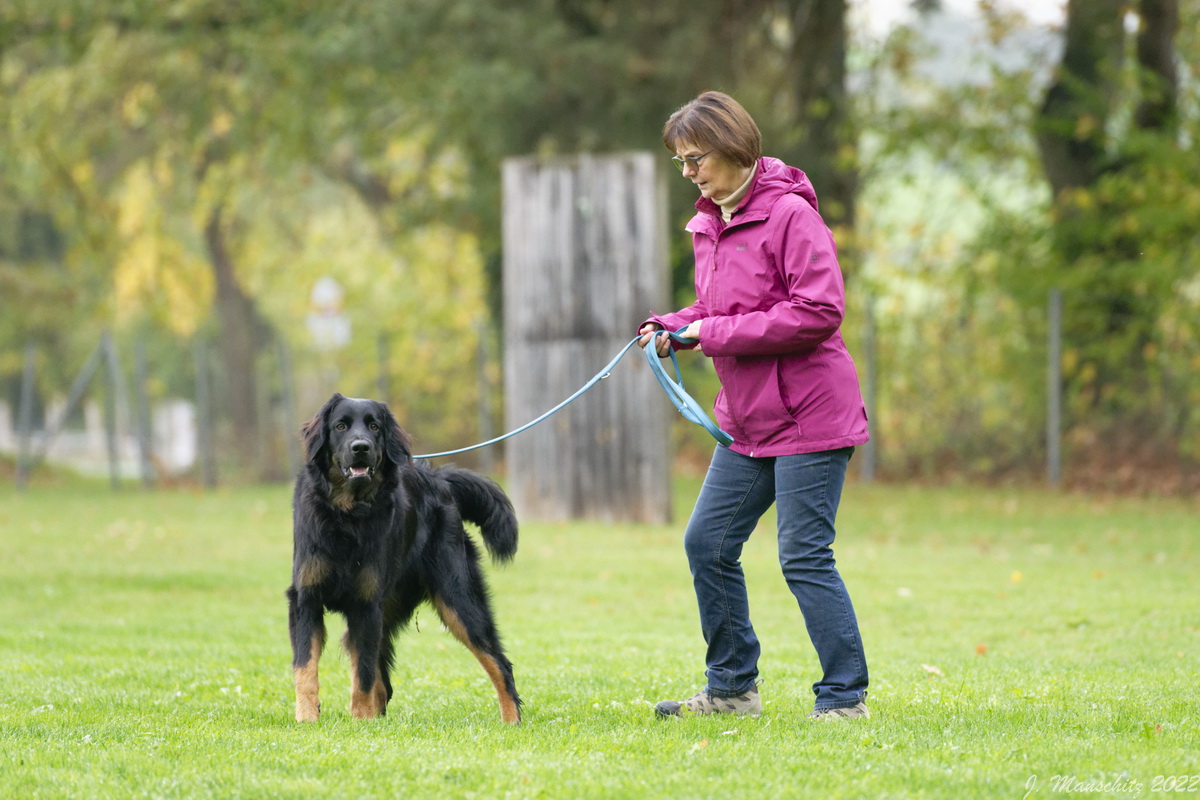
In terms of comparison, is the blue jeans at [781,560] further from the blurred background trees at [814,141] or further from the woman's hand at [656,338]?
the blurred background trees at [814,141]

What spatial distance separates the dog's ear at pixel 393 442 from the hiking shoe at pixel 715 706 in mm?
1345

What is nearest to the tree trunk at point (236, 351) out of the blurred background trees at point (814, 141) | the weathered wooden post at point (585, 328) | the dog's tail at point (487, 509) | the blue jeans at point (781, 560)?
the blurred background trees at point (814, 141)

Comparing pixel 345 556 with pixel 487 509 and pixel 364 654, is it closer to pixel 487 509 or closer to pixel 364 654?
pixel 364 654

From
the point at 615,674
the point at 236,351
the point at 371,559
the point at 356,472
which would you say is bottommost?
the point at 615,674

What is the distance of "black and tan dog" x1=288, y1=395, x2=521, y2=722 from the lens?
16.7 feet

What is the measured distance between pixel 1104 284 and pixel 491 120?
786 centimetres

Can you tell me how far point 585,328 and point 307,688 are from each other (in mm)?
8868

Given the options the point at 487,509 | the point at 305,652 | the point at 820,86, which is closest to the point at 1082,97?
the point at 820,86

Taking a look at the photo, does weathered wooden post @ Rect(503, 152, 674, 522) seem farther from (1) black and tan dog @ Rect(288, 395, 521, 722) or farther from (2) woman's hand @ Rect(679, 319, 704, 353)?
(2) woman's hand @ Rect(679, 319, 704, 353)

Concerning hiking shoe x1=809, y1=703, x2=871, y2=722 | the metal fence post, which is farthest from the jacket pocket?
the metal fence post

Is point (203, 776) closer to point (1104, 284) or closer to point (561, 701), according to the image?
point (561, 701)

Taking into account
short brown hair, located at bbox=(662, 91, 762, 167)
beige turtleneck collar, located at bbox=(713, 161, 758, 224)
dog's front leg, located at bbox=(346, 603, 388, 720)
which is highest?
short brown hair, located at bbox=(662, 91, 762, 167)

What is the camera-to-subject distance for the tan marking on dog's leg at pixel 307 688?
509cm

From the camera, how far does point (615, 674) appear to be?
21.3ft
